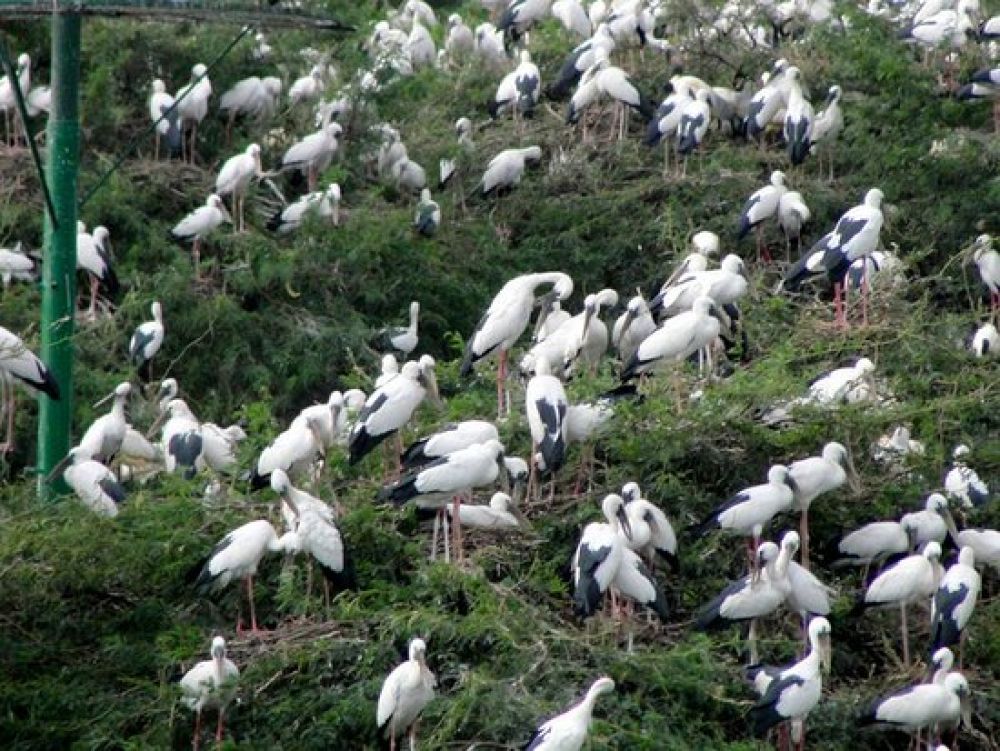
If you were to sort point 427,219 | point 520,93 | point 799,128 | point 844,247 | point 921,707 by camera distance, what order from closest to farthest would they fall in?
point 921,707, point 844,247, point 427,219, point 799,128, point 520,93

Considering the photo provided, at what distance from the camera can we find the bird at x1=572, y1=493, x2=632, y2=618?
11.2 meters

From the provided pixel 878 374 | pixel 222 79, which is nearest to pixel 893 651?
pixel 878 374

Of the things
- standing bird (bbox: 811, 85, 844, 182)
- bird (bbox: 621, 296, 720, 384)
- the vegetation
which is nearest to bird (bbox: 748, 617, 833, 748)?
the vegetation

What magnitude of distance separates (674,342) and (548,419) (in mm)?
Answer: 1395

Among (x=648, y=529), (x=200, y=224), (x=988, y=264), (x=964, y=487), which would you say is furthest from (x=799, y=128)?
(x=648, y=529)

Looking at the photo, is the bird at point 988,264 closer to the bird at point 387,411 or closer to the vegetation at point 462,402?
the vegetation at point 462,402

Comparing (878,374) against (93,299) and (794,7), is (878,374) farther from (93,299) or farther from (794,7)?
(794,7)

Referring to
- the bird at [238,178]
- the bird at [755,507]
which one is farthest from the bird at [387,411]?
the bird at [238,178]

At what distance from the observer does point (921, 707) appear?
428 inches

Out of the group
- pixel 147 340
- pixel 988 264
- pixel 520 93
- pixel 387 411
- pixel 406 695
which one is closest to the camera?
pixel 406 695

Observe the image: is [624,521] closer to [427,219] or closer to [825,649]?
[825,649]

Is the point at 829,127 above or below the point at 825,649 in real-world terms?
above

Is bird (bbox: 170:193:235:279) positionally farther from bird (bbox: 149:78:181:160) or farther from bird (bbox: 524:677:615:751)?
bird (bbox: 524:677:615:751)

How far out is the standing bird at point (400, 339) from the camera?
1672 cm
